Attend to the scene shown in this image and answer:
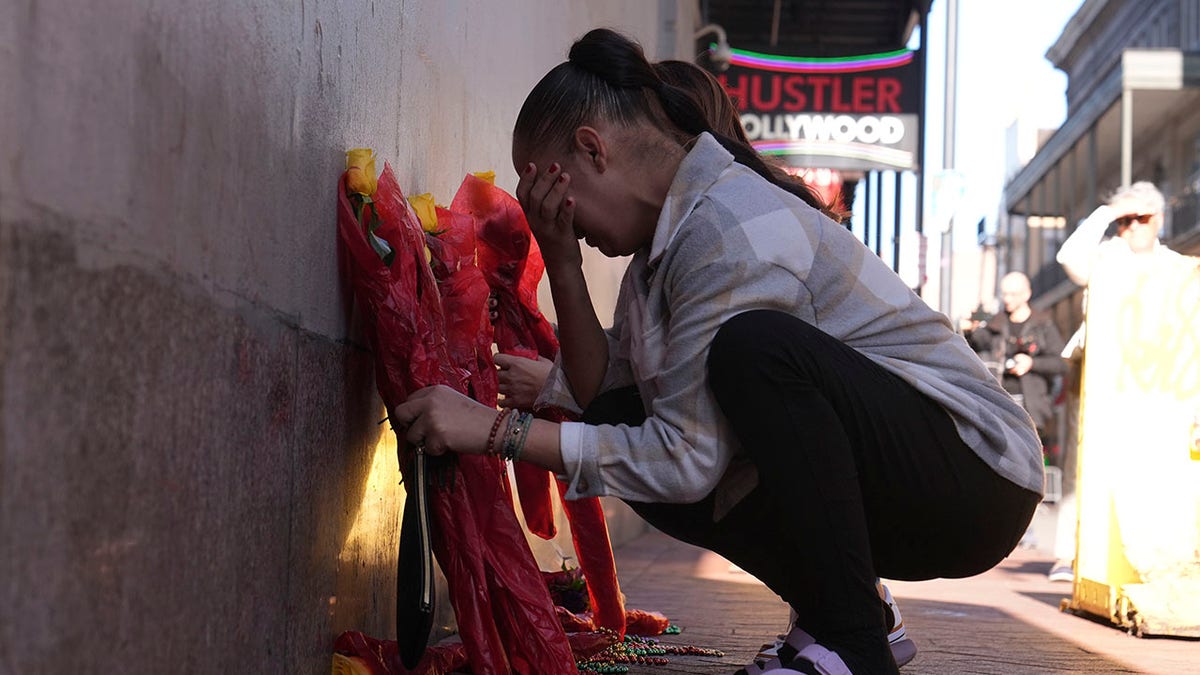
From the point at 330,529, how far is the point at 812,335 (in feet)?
2.65

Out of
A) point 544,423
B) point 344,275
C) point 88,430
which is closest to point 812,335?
point 544,423

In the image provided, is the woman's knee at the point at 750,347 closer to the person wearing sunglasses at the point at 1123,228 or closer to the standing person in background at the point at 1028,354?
the person wearing sunglasses at the point at 1123,228

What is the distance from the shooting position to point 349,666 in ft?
7.00

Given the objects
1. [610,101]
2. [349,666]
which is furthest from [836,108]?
[349,666]

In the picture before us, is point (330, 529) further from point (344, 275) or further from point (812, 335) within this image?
point (812, 335)

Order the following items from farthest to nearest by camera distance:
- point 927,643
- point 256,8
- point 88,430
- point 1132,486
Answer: point 1132,486 → point 927,643 → point 256,8 → point 88,430

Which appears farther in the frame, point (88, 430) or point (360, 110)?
point (360, 110)

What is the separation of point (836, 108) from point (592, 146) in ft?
27.7

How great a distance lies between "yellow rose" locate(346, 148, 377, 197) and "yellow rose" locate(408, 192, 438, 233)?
264 millimetres

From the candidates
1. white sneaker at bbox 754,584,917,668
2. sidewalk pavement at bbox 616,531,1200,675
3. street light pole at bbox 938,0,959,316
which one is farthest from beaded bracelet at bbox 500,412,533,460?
street light pole at bbox 938,0,959,316

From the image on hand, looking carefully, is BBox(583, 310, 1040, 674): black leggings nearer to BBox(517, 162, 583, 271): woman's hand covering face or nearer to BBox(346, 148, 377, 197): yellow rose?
BBox(517, 162, 583, 271): woman's hand covering face

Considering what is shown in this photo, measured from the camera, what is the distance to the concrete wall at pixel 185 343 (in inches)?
45.3

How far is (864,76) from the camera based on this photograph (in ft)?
33.9

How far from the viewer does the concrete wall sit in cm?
115
